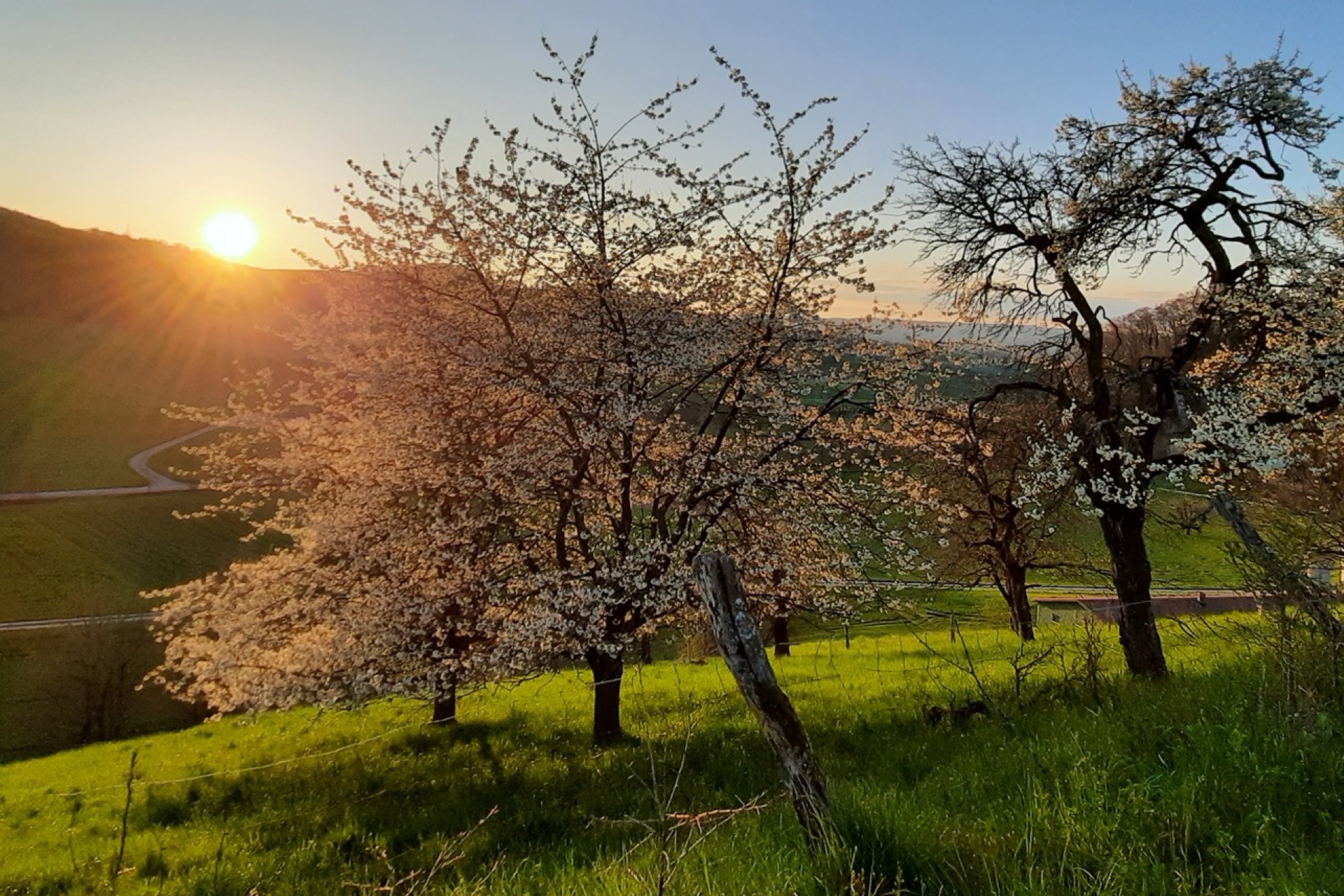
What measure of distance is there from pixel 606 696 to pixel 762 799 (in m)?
4.40

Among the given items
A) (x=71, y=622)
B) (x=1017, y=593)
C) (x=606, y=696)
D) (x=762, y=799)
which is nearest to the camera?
(x=762, y=799)

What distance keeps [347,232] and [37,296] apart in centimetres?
12087

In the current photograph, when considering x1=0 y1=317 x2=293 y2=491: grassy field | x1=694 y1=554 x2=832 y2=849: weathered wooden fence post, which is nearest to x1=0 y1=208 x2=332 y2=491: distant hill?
x1=0 y1=317 x2=293 y2=491: grassy field

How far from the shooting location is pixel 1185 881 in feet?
10.8

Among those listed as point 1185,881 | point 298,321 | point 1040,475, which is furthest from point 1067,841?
point 298,321

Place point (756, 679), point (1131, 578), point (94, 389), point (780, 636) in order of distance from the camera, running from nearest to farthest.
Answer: point (756, 679) → point (1131, 578) → point (780, 636) → point (94, 389)

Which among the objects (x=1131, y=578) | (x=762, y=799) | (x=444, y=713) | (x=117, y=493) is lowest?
(x=444, y=713)

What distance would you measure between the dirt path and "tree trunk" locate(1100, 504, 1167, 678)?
65.4m

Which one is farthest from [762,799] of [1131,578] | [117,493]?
[117,493]

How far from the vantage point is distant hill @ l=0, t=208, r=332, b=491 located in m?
69.6

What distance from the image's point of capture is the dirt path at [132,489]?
5838cm

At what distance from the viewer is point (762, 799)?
6.66 m

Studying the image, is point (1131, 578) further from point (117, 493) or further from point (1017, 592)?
point (117, 493)

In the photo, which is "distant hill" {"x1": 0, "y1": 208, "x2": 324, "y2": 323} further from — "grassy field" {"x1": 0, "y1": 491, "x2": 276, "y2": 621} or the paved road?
the paved road
